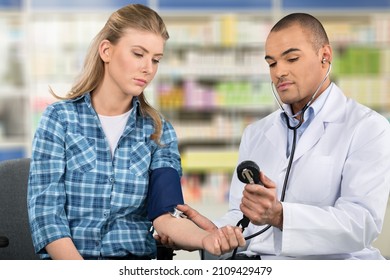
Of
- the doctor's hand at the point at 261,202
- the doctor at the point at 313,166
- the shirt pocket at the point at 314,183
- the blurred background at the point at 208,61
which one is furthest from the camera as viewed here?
the blurred background at the point at 208,61

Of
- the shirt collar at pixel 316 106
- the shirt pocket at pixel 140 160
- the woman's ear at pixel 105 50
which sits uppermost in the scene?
the woman's ear at pixel 105 50

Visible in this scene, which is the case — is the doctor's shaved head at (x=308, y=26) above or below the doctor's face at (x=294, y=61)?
above

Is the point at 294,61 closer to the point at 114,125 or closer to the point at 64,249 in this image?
the point at 114,125

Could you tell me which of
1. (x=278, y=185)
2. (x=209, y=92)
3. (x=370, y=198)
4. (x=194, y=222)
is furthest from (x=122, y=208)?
(x=209, y=92)

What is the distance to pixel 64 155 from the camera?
1.58 m

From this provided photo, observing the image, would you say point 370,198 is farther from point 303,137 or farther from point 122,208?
point 122,208

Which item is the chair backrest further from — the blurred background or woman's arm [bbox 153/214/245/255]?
the blurred background

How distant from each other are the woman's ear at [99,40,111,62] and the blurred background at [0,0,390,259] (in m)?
3.59

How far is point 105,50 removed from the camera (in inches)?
62.2

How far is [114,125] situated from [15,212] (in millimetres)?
624

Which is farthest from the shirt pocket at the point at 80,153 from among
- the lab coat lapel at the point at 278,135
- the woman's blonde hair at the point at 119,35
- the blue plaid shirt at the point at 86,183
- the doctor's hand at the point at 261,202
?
the lab coat lapel at the point at 278,135

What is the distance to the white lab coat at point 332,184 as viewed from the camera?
1488 mm

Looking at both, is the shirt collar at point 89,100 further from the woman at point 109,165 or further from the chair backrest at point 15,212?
the chair backrest at point 15,212

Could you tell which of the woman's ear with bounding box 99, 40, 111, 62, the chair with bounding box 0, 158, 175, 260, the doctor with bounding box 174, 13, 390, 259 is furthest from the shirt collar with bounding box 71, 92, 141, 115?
the chair with bounding box 0, 158, 175, 260
